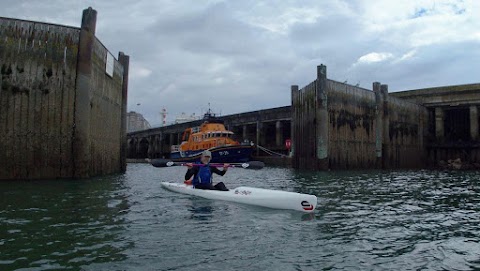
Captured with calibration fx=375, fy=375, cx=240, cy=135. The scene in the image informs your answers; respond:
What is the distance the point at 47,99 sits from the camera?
1769 centimetres

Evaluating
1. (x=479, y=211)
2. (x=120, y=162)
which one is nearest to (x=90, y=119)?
(x=120, y=162)

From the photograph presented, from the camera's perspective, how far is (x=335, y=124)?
92.1 feet

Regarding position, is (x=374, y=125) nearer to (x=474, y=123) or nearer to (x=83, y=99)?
(x=474, y=123)

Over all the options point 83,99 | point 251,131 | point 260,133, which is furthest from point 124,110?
point 251,131

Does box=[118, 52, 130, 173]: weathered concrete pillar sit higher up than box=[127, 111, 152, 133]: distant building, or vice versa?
box=[127, 111, 152, 133]: distant building

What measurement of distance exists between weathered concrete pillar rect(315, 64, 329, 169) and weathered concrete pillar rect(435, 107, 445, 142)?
16.6 meters

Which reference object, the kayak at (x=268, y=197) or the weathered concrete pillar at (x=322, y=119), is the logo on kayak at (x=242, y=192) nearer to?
the kayak at (x=268, y=197)

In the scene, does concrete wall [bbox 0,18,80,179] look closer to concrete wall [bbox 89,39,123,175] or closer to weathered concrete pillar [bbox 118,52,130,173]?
concrete wall [bbox 89,39,123,175]

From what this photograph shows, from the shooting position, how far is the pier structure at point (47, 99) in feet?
55.9

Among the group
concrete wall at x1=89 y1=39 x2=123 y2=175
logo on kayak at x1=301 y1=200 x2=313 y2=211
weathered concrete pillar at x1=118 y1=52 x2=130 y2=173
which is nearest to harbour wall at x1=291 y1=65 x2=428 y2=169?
weathered concrete pillar at x1=118 y1=52 x2=130 y2=173

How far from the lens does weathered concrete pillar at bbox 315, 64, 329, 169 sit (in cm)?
2684

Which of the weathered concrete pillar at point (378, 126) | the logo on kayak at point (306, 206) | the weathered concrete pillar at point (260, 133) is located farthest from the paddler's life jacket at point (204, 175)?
the weathered concrete pillar at point (260, 133)

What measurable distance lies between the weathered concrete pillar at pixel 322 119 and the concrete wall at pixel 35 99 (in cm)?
1643

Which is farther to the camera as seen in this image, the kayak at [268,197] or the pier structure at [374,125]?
the pier structure at [374,125]
